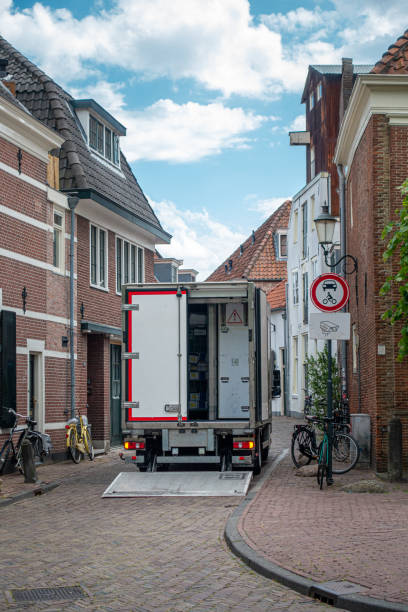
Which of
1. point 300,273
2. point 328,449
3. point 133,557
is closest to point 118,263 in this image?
point 328,449

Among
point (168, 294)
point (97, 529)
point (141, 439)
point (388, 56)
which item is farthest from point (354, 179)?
point (97, 529)

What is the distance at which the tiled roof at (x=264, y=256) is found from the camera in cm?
5234

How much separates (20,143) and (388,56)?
7.33m

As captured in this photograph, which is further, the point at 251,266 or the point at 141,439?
the point at 251,266

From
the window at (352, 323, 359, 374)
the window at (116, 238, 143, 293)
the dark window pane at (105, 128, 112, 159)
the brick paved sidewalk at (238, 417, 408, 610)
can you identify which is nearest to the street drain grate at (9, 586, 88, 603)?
the brick paved sidewalk at (238, 417, 408, 610)

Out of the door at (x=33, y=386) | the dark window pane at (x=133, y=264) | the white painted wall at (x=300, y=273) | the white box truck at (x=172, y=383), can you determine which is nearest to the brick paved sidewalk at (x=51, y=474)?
the door at (x=33, y=386)

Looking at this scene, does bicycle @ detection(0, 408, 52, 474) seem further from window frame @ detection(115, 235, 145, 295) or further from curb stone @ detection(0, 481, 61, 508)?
window frame @ detection(115, 235, 145, 295)

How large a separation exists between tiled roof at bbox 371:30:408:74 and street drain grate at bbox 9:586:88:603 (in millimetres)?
→ 11599

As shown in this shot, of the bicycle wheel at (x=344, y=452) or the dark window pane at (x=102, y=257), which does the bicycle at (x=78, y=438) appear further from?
the bicycle wheel at (x=344, y=452)

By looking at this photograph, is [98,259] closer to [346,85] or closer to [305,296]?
[346,85]

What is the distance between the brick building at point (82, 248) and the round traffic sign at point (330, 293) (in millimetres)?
6537

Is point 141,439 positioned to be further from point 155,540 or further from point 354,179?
point 354,179

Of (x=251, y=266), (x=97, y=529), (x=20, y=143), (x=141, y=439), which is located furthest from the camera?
(x=251, y=266)

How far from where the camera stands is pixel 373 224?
16250 millimetres
